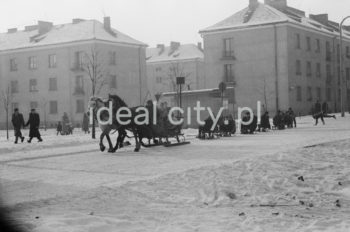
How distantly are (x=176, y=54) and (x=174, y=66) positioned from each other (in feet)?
15.2

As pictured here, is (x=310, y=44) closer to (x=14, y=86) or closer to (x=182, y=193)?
(x=14, y=86)

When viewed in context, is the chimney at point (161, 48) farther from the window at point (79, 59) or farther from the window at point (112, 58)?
the window at point (79, 59)

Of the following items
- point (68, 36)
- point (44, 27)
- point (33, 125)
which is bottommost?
point (33, 125)

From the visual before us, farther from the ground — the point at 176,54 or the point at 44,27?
the point at 44,27

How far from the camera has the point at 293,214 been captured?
22.3ft

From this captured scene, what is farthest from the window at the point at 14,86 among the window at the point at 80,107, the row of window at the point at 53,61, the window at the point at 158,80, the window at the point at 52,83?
the window at the point at 158,80

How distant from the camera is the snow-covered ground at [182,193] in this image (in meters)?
6.41

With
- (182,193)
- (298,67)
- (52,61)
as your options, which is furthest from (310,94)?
(182,193)

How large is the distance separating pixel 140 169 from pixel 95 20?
159 ft

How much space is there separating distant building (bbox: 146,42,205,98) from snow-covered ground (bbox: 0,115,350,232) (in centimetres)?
5976

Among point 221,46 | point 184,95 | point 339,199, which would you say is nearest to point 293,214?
point 339,199

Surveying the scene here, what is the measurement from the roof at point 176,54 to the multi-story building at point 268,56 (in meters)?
20.9

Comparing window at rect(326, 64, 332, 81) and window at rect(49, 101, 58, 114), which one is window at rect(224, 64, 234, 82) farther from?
window at rect(49, 101, 58, 114)

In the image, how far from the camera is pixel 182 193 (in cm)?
848
